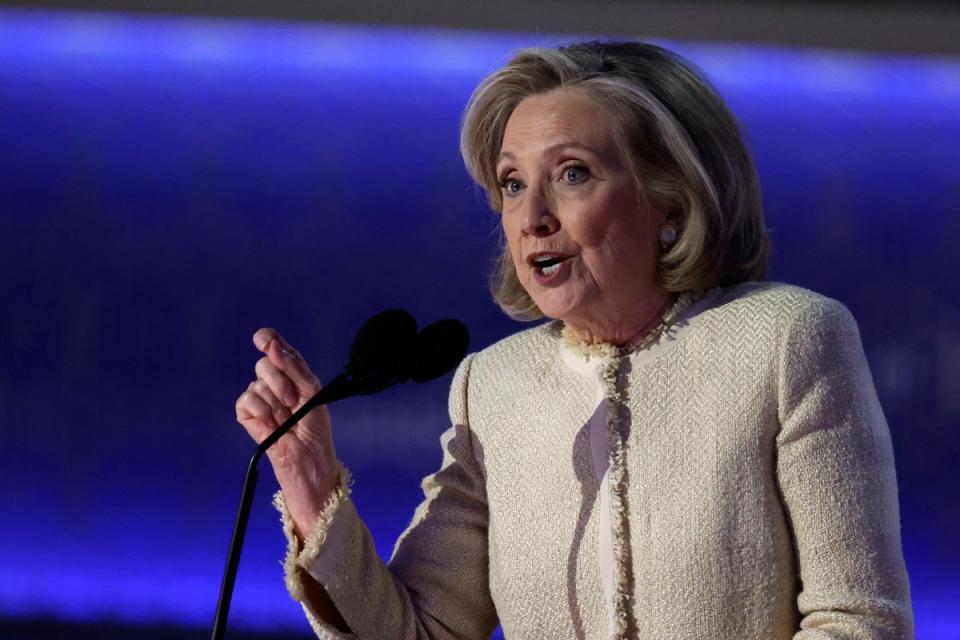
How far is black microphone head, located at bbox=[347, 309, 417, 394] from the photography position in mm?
1428

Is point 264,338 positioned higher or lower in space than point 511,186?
lower

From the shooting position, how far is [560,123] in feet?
5.35

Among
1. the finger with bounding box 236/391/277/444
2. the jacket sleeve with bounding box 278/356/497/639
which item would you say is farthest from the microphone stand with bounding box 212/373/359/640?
the jacket sleeve with bounding box 278/356/497/639

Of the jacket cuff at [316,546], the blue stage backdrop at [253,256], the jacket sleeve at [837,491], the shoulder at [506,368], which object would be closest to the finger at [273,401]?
the jacket cuff at [316,546]

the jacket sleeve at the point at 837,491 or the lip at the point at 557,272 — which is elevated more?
the lip at the point at 557,272

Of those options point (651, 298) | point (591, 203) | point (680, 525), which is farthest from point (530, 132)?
point (680, 525)

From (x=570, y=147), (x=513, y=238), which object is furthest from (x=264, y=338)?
(x=570, y=147)

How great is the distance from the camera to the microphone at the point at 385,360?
1405 millimetres

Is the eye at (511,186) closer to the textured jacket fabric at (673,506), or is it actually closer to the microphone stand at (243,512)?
the textured jacket fabric at (673,506)

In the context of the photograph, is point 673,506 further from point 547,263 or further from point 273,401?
point 273,401

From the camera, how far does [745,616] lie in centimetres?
150

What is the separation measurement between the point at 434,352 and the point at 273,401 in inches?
8.4

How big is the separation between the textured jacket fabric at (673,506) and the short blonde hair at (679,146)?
0.19 feet

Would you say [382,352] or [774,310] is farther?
[774,310]
